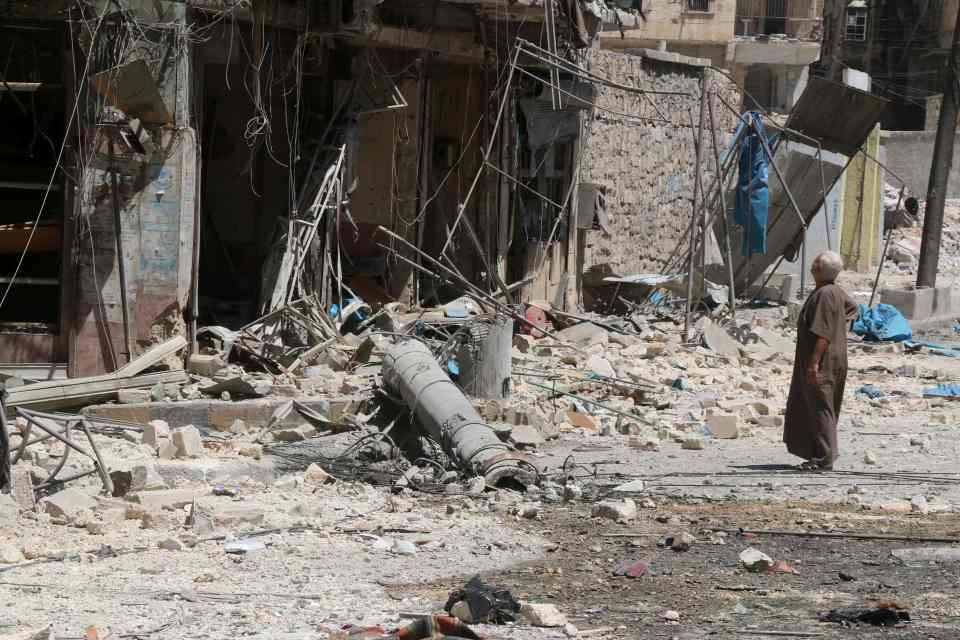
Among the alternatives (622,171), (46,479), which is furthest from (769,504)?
(622,171)

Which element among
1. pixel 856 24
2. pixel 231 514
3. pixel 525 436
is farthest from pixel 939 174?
pixel 856 24

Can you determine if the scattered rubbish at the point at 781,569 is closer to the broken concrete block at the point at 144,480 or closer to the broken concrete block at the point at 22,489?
the broken concrete block at the point at 144,480

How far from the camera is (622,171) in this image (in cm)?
1925

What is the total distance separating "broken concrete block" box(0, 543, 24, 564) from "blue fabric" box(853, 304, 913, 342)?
1268 centimetres

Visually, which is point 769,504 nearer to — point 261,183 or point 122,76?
point 122,76

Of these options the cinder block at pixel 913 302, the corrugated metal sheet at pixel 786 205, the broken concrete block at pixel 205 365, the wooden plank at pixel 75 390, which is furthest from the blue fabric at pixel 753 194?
the wooden plank at pixel 75 390

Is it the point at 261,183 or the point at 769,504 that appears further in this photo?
the point at 261,183

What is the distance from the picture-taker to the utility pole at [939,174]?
20469 millimetres

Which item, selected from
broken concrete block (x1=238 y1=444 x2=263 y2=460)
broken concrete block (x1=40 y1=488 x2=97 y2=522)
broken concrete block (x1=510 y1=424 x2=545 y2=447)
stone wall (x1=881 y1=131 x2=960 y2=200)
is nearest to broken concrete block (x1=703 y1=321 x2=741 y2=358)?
broken concrete block (x1=510 y1=424 x2=545 y2=447)

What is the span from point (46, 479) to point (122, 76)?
4036 mm

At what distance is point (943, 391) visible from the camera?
42.3ft

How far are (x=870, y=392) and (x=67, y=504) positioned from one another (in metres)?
8.13

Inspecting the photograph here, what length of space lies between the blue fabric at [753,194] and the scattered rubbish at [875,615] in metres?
13.0

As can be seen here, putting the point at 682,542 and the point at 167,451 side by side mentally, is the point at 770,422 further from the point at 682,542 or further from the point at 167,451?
the point at 167,451
